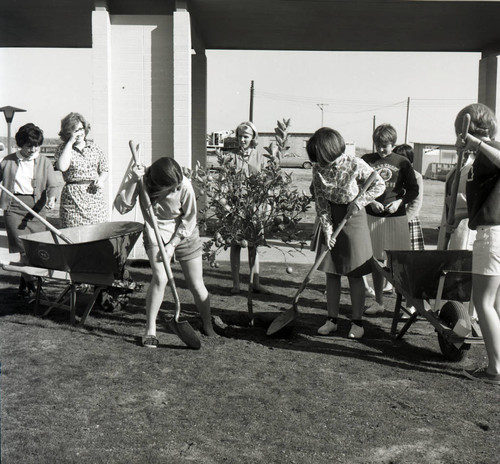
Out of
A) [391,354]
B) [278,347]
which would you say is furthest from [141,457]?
[391,354]

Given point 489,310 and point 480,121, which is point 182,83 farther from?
point 489,310

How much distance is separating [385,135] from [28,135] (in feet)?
11.1

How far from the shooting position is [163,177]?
4453 mm

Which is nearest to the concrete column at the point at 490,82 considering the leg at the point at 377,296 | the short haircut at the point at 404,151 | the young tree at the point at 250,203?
the short haircut at the point at 404,151

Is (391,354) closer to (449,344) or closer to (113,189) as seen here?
(449,344)

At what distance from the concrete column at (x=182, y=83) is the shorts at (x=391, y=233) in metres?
3.40

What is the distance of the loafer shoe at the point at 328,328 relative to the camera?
17.3 feet

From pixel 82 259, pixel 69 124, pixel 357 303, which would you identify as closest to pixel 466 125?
pixel 357 303

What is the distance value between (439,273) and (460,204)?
0.57 metres

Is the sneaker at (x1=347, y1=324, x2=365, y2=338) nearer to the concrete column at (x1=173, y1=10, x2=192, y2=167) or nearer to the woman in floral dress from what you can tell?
the woman in floral dress

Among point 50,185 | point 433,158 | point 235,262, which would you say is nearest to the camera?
point 50,185

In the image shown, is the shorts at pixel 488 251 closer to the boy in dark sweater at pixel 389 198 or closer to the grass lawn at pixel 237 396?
the grass lawn at pixel 237 396

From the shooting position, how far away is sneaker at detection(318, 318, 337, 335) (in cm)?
526

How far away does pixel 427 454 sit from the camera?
3135 mm
